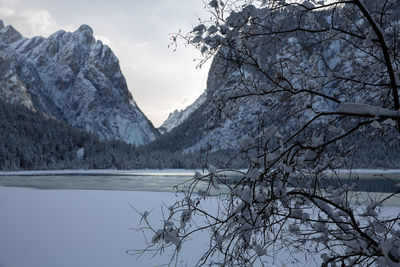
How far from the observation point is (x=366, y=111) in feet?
7.13

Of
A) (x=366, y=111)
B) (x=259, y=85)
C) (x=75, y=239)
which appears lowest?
(x=75, y=239)

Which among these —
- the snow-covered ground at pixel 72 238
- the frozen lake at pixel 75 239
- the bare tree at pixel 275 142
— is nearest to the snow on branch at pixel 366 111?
the bare tree at pixel 275 142

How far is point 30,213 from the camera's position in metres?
11.7

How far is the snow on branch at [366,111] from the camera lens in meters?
2.10

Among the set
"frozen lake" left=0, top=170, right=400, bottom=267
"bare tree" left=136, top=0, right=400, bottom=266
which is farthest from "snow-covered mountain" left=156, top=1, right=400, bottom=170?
"frozen lake" left=0, top=170, right=400, bottom=267

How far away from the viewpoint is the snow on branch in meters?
2.10

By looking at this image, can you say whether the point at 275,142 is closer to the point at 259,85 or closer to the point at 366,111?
the point at 259,85

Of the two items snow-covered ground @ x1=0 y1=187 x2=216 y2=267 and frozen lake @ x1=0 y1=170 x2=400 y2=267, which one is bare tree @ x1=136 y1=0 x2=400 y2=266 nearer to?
frozen lake @ x1=0 y1=170 x2=400 y2=267

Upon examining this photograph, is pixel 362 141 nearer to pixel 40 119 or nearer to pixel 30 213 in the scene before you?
pixel 30 213

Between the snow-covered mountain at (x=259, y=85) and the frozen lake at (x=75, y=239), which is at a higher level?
the snow-covered mountain at (x=259, y=85)

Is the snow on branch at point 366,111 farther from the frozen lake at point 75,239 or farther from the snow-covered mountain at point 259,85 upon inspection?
the frozen lake at point 75,239

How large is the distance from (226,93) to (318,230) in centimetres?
130

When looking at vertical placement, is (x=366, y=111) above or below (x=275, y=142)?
above

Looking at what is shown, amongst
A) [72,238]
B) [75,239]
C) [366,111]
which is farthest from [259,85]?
[72,238]
